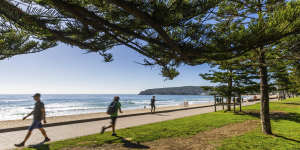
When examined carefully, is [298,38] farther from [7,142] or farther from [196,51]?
[7,142]

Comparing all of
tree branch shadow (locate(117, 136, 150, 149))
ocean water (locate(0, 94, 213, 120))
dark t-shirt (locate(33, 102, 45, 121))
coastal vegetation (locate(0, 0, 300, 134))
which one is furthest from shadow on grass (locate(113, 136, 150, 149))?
ocean water (locate(0, 94, 213, 120))

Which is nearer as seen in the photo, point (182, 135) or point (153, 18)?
point (153, 18)

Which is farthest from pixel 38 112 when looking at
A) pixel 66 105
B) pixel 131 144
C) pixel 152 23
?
pixel 66 105

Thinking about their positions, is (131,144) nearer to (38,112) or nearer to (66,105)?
(38,112)

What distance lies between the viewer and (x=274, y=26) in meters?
1.95

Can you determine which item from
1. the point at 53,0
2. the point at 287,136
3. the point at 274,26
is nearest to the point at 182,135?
the point at 287,136

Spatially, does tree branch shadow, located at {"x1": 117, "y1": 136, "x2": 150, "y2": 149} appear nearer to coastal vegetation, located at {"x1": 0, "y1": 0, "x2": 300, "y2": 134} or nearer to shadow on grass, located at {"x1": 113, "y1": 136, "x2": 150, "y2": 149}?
shadow on grass, located at {"x1": 113, "y1": 136, "x2": 150, "y2": 149}

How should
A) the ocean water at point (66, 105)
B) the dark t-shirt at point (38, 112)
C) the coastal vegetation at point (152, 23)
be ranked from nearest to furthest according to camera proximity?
1. the coastal vegetation at point (152, 23)
2. the dark t-shirt at point (38, 112)
3. the ocean water at point (66, 105)

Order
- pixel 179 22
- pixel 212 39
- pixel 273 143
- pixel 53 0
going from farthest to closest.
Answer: pixel 273 143 < pixel 212 39 < pixel 179 22 < pixel 53 0

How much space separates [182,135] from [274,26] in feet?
17.2

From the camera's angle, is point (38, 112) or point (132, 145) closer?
point (132, 145)

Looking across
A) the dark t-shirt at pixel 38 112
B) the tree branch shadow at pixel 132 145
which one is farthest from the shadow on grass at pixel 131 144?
the dark t-shirt at pixel 38 112

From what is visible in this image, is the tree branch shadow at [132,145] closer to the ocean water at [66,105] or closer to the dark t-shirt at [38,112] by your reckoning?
the dark t-shirt at [38,112]

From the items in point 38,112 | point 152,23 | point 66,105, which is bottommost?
point 66,105
